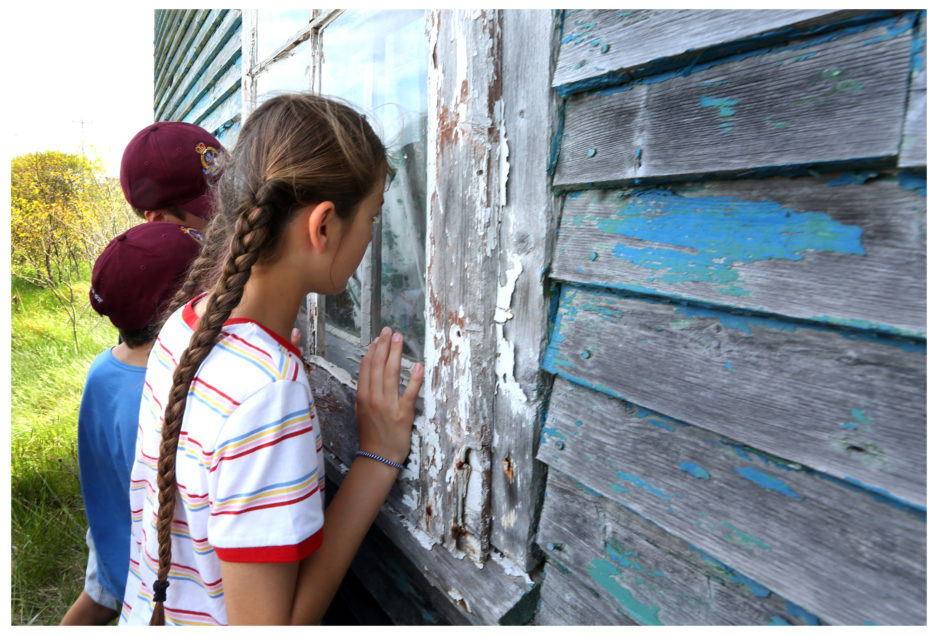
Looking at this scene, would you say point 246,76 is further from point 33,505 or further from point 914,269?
point 33,505

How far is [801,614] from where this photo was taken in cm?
62

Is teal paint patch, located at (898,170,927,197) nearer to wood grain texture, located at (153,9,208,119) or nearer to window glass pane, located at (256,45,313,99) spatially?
window glass pane, located at (256,45,313,99)

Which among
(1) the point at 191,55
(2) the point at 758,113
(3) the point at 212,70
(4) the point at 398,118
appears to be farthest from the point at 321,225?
(1) the point at 191,55

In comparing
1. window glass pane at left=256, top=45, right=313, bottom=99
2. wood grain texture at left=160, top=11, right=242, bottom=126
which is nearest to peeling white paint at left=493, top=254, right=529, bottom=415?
window glass pane at left=256, top=45, right=313, bottom=99

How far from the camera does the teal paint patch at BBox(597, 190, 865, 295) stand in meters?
0.58

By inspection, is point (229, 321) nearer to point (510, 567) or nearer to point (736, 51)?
point (510, 567)

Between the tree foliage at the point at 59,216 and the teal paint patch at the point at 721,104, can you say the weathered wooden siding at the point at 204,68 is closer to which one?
the teal paint patch at the point at 721,104

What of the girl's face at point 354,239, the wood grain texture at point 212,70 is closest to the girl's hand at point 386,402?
the girl's face at point 354,239

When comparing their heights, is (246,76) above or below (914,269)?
above

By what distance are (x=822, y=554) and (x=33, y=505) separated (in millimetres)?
4012

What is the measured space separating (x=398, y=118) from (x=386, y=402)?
781mm

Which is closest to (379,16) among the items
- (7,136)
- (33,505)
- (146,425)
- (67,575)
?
(7,136)

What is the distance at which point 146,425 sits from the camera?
3.52 ft

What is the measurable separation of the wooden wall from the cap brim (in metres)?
1.43
